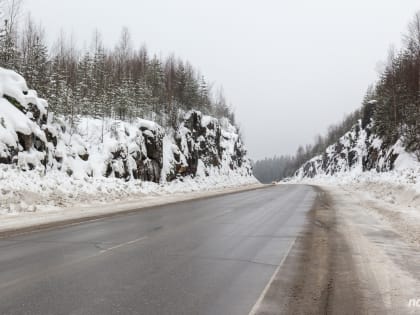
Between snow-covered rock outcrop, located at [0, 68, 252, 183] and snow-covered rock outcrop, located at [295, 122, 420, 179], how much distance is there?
24.2 metres

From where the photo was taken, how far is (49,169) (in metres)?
22.5

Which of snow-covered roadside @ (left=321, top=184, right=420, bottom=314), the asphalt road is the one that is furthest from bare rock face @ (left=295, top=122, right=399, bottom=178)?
the asphalt road

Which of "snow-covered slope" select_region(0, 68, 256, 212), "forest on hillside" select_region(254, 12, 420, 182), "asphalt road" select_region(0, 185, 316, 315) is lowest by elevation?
"asphalt road" select_region(0, 185, 316, 315)

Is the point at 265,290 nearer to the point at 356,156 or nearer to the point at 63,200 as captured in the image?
the point at 63,200

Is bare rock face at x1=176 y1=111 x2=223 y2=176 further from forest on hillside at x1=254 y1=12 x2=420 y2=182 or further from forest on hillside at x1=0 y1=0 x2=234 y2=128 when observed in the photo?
forest on hillside at x1=254 y1=12 x2=420 y2=182

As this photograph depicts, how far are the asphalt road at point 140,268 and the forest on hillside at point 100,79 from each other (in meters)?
21.1

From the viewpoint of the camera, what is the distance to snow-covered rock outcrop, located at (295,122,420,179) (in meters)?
40.3

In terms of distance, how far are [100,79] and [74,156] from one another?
22.5m

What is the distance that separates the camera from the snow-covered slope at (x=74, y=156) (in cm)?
1844

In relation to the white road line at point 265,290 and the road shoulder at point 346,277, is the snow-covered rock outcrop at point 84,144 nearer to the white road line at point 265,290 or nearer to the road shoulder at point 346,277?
the white road line at point 265,290

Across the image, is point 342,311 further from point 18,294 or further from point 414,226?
point 414,226

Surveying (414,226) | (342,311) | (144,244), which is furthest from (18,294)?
(414,226)

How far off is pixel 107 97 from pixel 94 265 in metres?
32.1

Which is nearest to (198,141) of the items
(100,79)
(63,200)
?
(100,79)
